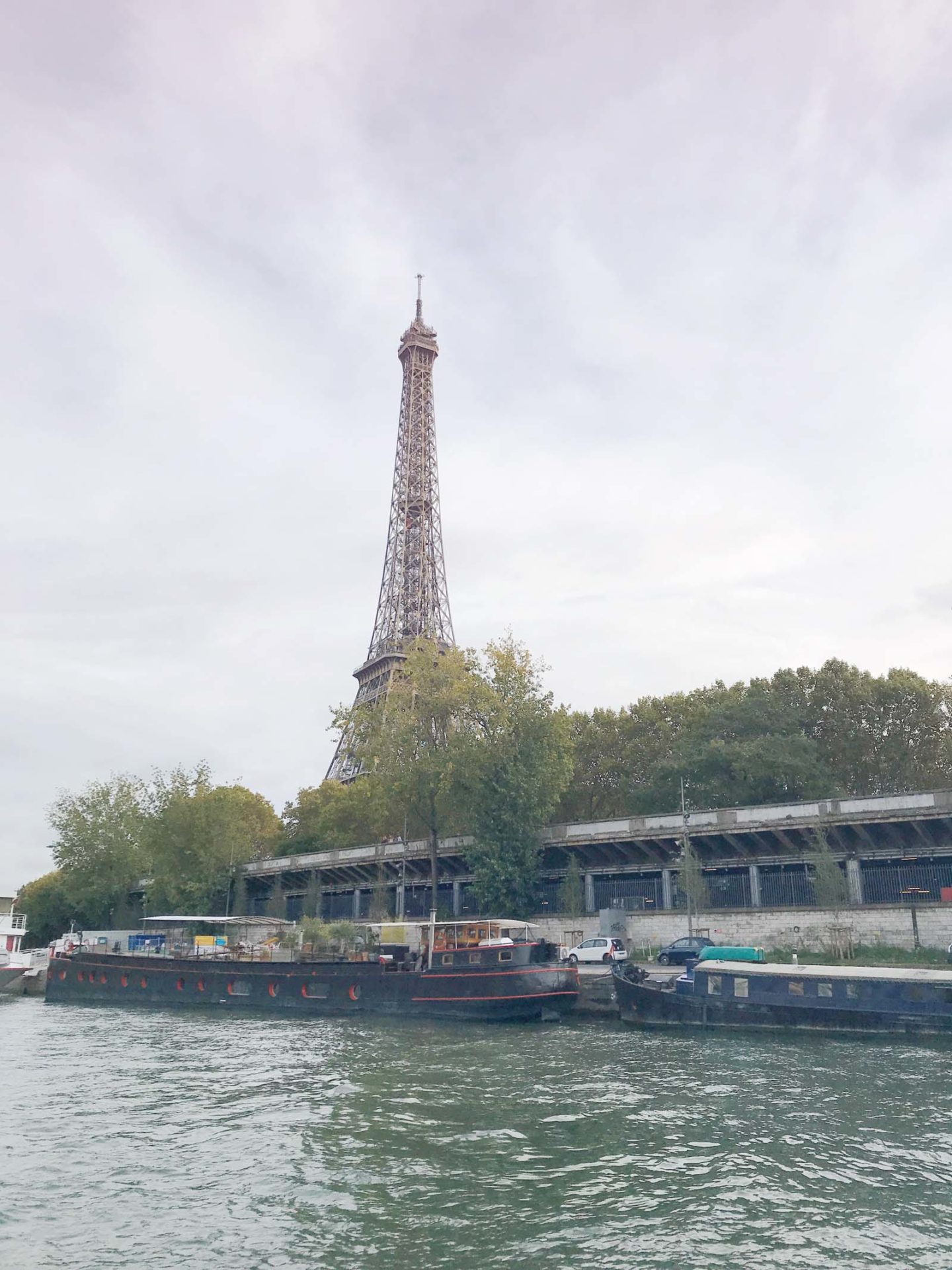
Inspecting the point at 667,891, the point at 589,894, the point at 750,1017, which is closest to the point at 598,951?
the point at 667,891

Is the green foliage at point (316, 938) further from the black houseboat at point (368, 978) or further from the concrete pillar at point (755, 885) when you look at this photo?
the concrete pillar at point (755, 885)

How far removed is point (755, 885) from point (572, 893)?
10154 millimetres

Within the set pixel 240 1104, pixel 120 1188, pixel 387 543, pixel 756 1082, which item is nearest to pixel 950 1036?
pixel 756 1082

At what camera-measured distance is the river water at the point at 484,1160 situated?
12.3 m

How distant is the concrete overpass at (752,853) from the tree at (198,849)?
18.1 meters

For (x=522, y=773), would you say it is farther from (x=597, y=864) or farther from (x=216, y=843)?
(x=216, y=843)

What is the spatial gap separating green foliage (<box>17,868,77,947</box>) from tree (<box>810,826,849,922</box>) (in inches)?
2950

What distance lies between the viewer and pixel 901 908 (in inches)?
1678

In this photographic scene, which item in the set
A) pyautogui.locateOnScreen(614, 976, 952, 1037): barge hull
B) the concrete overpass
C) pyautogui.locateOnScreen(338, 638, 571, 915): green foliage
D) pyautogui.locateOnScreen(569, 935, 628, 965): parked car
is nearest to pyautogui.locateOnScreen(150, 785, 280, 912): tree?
the concrete overpass

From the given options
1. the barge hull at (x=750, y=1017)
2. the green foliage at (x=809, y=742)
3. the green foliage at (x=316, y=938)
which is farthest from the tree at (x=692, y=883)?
the green foliage at (x=316, y=938)

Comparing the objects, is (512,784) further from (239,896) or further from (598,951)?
(239,896)

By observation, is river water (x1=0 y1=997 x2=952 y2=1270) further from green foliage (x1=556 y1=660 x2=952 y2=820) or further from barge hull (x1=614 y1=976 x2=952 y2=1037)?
green foliage (x1=556 y1=660 x2=952 y2=820)

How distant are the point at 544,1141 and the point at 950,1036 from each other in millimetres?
17996

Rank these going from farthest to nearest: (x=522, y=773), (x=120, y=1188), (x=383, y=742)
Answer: (x=383, y=742) → (x=522, y=773) → (x=120, y=1188)
